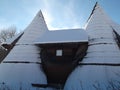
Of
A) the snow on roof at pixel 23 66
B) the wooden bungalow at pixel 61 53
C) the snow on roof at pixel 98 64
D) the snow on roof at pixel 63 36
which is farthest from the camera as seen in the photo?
the snow on roof at pixel 63 36

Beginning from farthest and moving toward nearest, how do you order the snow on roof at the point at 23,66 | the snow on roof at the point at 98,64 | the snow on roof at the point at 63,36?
the snow on roof at the point at 63,36 < the snow on roof at the point at 23,66 < the snow on roof at the point at 98,64

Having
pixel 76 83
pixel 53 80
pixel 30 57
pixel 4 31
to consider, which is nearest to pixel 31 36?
pixel 30 57

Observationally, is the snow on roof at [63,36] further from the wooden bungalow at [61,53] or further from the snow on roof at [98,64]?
the snow on roof at [98,64]

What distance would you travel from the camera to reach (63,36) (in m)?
12.7

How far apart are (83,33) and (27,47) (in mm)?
3626

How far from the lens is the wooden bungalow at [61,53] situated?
11.4 m

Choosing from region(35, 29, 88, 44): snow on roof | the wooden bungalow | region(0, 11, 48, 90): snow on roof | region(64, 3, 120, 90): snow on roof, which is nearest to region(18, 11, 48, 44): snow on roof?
region(0, 11, 48, 90): snow on roof

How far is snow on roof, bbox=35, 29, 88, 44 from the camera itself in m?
11.8

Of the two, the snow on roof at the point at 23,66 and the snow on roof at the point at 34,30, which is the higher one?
the snow on roof at the point at 34,30

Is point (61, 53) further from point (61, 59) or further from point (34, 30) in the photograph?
point (34, 30)

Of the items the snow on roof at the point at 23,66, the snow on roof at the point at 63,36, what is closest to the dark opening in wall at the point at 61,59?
the snow on roof at the point at 63,36

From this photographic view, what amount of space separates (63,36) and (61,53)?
1.27 meters

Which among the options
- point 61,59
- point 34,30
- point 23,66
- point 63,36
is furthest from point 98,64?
point 34,30

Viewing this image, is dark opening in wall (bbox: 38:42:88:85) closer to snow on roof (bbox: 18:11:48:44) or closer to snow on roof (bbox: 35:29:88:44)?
snow on roof (bbox: 35:29:88:44)
